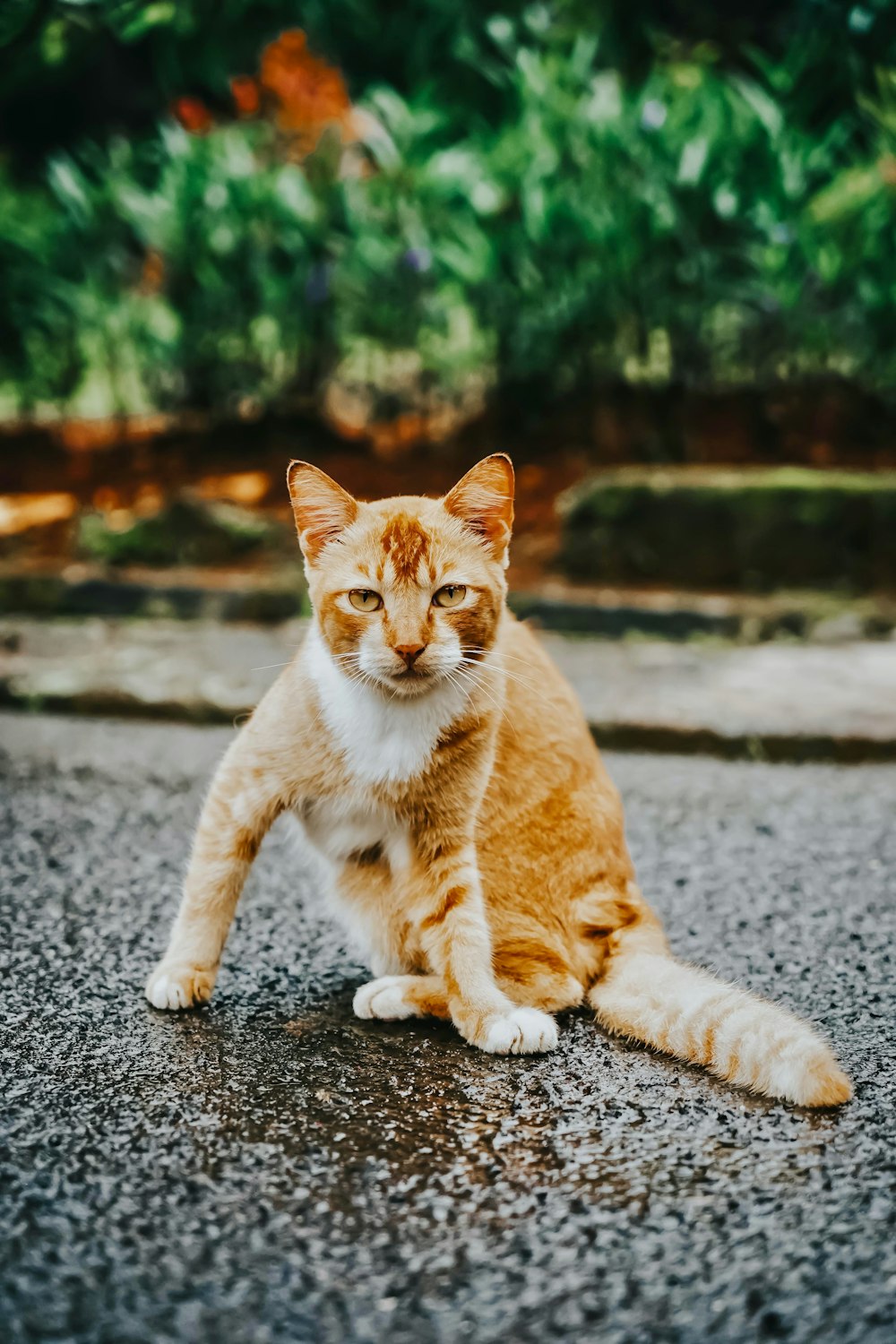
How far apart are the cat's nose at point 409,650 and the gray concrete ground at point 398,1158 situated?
75 centimetres

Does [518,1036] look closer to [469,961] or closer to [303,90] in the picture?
[469,961]

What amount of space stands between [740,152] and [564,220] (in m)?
1.04

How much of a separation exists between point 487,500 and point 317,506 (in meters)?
0.35

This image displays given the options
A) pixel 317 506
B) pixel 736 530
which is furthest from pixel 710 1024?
pixel 736 530

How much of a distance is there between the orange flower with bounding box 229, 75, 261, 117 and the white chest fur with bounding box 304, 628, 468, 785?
7670mm

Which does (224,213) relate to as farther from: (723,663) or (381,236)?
(723,663)

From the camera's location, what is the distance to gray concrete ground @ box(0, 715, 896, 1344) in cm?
168

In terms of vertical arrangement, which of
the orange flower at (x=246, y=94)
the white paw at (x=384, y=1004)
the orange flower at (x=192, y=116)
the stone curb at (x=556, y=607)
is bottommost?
the white paw at (x=384, y=1004)

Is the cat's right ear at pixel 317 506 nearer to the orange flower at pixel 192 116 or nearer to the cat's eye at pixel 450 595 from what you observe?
the cat's eye at pixel 450 595

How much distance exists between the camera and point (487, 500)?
2.64 meters

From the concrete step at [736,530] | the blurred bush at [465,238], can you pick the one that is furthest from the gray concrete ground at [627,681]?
the blurred bush at [465,238]

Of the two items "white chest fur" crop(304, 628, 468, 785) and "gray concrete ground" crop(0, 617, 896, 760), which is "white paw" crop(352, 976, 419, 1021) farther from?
"gray concrete ground" crop(0, 617, 896, 760)

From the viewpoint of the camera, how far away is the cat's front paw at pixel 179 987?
103 inches

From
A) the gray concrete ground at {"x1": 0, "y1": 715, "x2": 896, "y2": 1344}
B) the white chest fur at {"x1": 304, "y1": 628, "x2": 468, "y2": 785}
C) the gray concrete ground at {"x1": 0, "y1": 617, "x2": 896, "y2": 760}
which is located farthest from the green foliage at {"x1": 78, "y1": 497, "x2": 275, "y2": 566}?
the white chest fur at {"x1": 304, "y1": 628, "x2": 468, "y2": 785}
